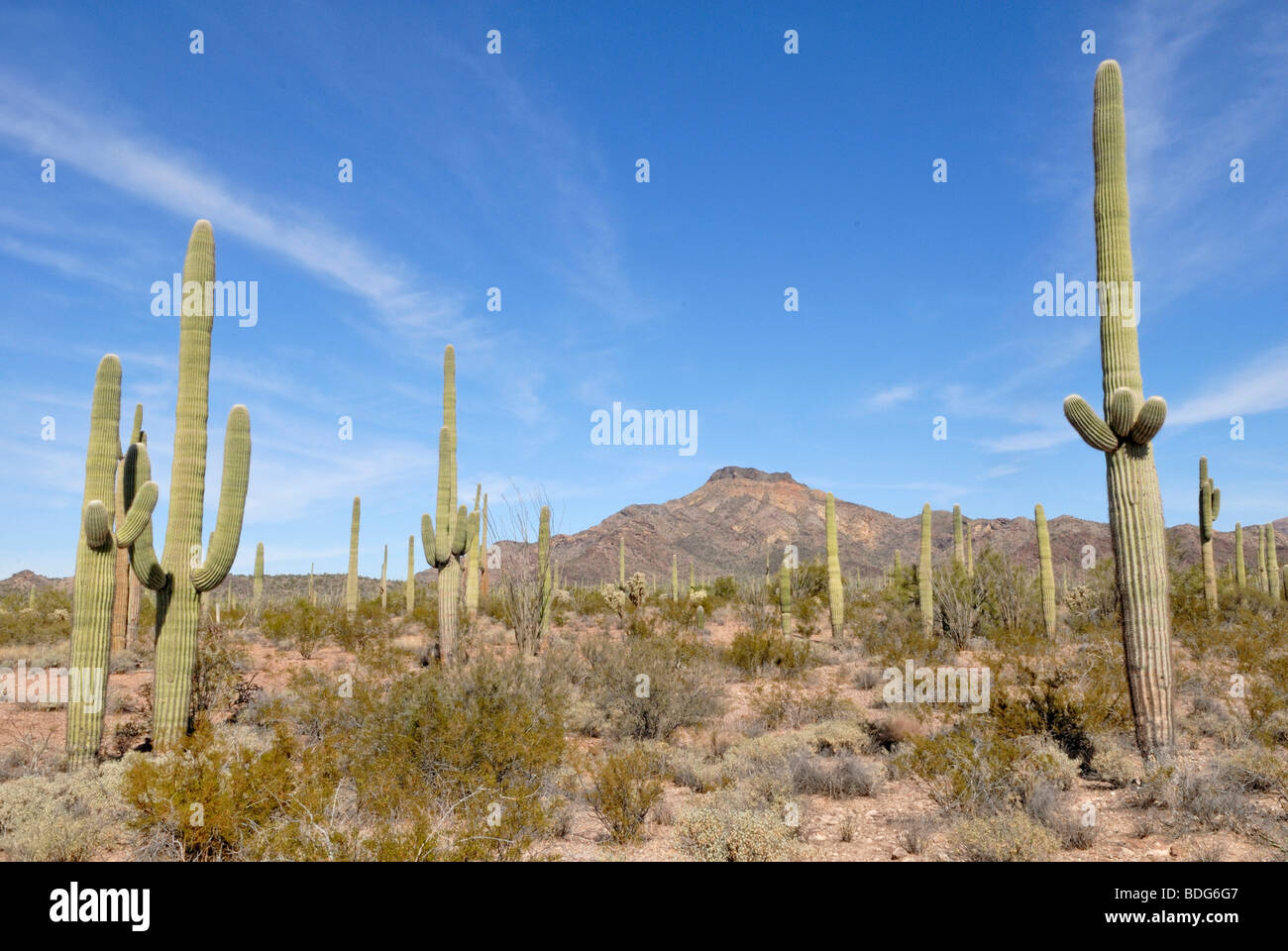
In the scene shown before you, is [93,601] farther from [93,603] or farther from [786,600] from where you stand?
[786,600]

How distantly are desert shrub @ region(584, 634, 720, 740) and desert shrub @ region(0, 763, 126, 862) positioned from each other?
533 centimetres

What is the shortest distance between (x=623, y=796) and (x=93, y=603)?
6.11 meters

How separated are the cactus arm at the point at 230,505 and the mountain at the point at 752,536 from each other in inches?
2191

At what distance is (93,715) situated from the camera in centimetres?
776

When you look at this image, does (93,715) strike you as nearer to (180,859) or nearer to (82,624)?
(82,624)

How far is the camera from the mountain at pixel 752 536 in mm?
74562

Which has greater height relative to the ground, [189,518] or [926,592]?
[189,518]

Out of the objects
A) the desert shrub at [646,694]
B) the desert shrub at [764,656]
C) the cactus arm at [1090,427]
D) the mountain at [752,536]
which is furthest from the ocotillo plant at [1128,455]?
the mountain at [752,536]

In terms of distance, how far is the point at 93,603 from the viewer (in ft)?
26.8

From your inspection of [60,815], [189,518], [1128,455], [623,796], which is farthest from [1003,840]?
[189,518]

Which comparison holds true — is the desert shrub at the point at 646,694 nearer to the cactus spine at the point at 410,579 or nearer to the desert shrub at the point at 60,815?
the desert shrub at the point at 60,815

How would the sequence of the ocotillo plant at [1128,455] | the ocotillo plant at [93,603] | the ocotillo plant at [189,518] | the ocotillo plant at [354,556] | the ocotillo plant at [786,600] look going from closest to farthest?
the ocotillo plant at [93,603] < the ocotillo plant at [1128,455] < the ocotillo plant at [189,518] < the ocotillo plant at [786,600] < the ocotillo plant at [354,556]

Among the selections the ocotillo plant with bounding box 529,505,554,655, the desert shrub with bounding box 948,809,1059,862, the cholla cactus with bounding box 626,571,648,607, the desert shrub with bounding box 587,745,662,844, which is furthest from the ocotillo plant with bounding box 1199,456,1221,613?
the desert shrub with bounding box 587,745,662,844
